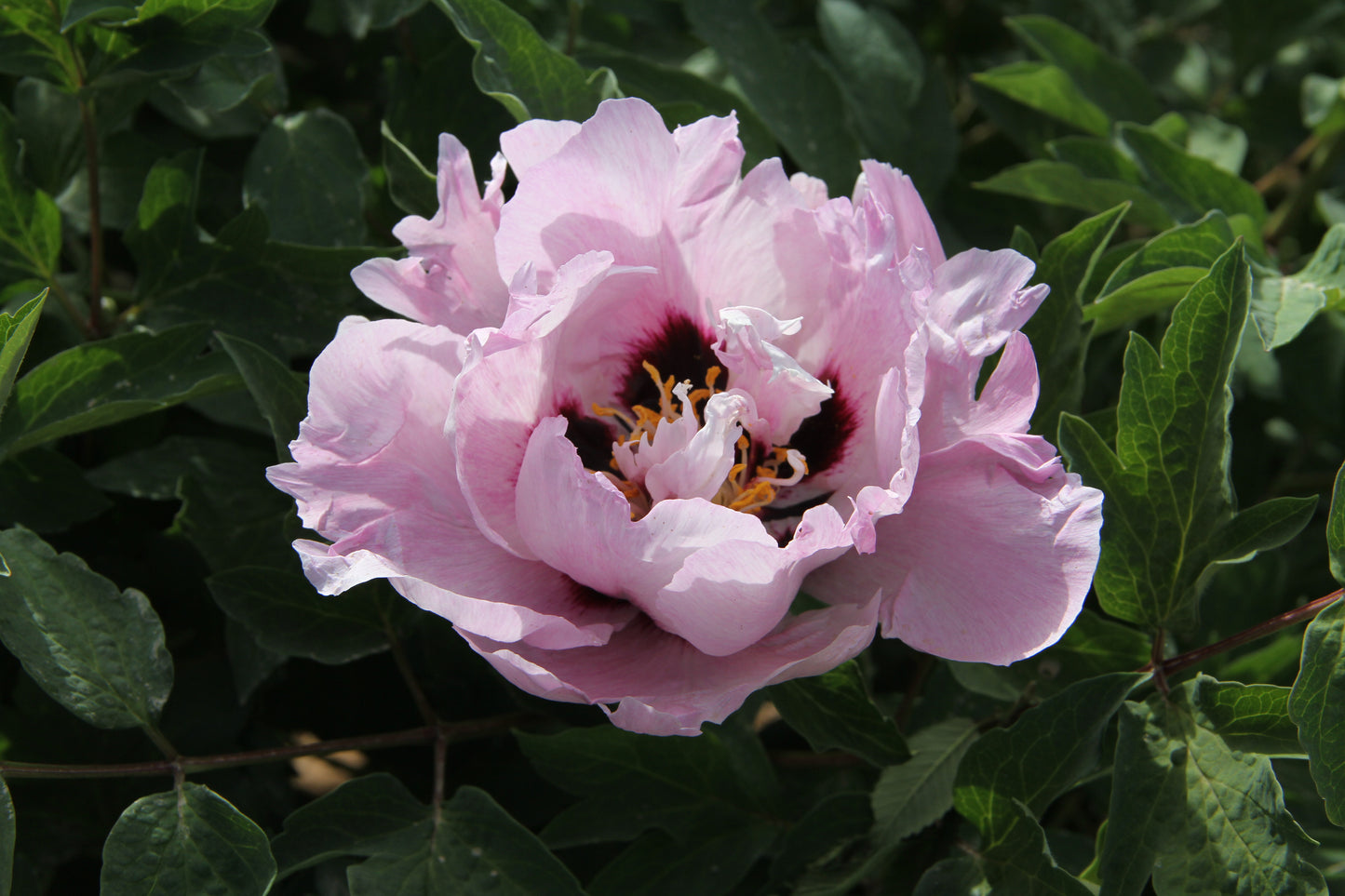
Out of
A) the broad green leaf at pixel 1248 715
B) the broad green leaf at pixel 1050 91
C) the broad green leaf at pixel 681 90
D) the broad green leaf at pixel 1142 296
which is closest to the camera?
the broad green leaf at pixel 1248 715

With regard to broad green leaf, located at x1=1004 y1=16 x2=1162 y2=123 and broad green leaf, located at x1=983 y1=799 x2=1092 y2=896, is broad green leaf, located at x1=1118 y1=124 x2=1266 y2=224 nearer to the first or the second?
broad green leaf, located at x1=1004 y1=16 x2=1162 y2=123

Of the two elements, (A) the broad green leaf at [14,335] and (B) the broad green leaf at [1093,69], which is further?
(B) the broad green leaf at [1093,69]

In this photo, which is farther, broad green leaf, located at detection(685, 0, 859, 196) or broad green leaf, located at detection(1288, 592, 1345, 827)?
broad green leaf, located at detection(685, 0, 859, 196)

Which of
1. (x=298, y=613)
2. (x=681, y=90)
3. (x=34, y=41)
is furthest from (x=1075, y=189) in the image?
(x=34, y=41)

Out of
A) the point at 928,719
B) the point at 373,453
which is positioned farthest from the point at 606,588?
the point at 928,719

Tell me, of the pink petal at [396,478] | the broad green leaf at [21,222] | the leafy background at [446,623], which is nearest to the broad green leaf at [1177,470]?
the leafy background at [446,623]

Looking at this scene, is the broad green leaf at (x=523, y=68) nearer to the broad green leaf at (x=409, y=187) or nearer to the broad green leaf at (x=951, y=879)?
the broad green leaf at (x=409, y=187)

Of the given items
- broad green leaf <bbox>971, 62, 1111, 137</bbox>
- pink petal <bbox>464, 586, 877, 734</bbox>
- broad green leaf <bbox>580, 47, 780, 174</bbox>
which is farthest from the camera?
broad green leaf <bbox>971, 62, 1111, 137</bbox>

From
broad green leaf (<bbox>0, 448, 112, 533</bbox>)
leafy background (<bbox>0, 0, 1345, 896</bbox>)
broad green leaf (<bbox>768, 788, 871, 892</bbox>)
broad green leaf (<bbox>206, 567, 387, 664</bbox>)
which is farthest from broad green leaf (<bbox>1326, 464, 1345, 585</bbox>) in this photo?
broad green leaf (<bbox>0, 448, 112, 533</bbox>)
